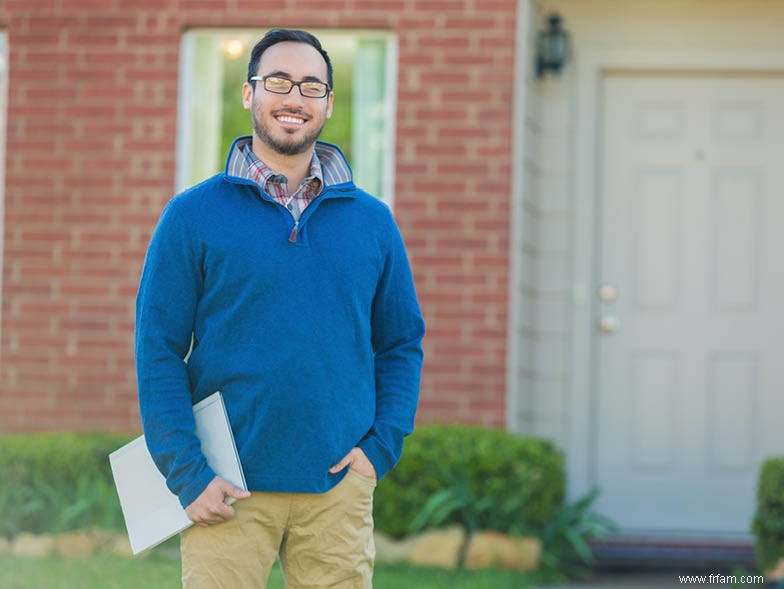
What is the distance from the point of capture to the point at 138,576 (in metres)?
5.67

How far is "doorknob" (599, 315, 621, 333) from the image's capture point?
7.32 metres

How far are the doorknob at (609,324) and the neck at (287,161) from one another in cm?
460

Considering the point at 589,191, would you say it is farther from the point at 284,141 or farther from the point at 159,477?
the point at 159,477

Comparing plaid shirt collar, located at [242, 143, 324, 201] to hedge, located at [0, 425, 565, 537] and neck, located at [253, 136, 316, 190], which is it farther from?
hedge, located at [0, 425, 565, 537]

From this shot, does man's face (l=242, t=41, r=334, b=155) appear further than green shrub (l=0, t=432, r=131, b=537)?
No

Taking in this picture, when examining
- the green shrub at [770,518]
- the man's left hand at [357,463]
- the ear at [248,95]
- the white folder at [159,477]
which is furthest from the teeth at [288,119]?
the green shrub at [770,518]

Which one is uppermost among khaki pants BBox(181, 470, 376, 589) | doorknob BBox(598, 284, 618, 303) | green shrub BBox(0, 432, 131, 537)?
doorknob BBox(598, 284, 618, 303)

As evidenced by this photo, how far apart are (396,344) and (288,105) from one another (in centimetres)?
65

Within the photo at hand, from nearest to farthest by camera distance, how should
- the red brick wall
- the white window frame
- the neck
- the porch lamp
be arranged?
the neck, the red brick wall, the white window frame, the porch lamp

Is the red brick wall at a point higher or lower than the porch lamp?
lower

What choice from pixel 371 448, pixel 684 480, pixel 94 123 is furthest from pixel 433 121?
pixel 371 448

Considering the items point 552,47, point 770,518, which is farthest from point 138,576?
point 552,47

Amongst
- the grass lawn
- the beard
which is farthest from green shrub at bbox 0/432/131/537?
the beard

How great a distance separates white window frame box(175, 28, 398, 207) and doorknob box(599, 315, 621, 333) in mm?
1471
